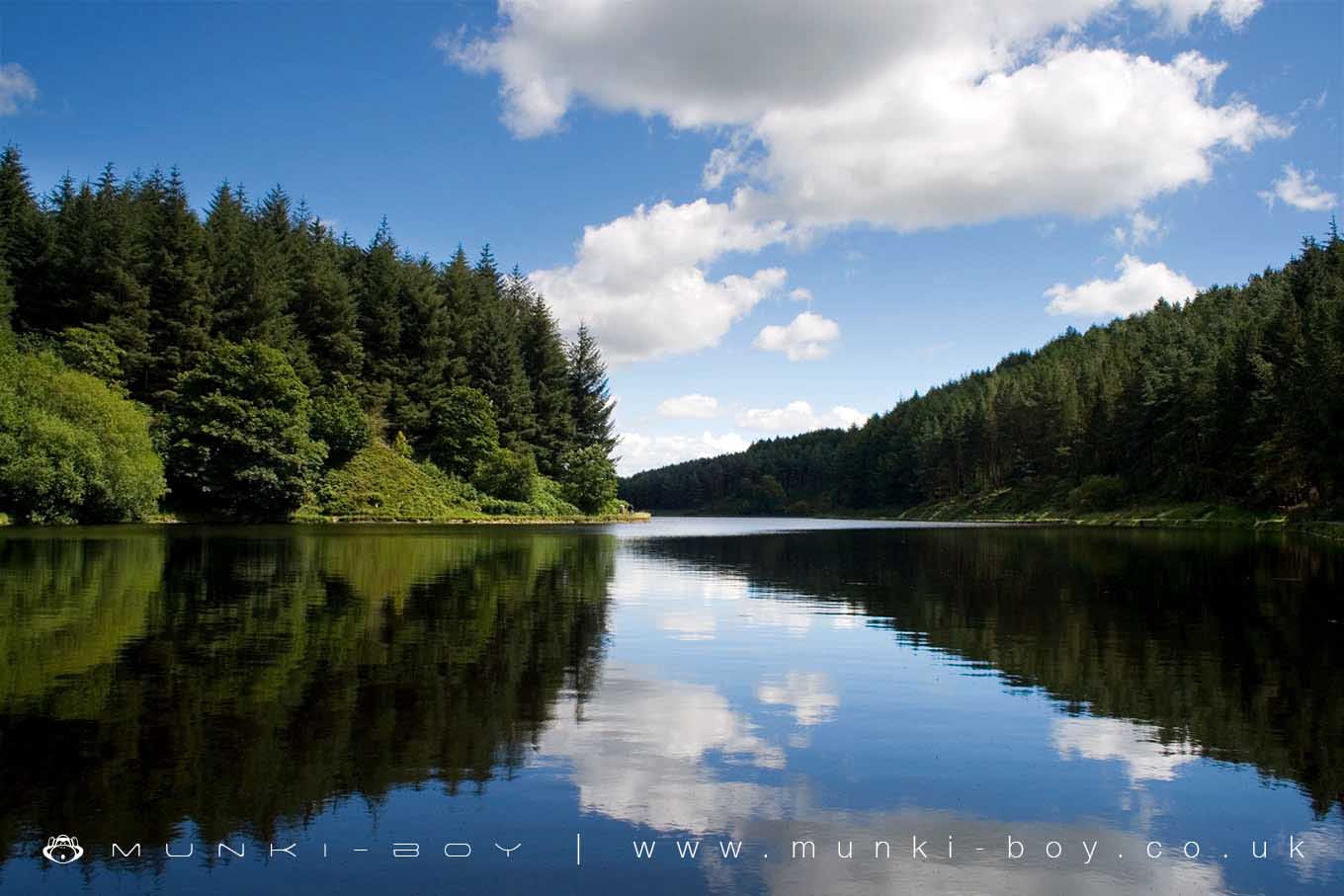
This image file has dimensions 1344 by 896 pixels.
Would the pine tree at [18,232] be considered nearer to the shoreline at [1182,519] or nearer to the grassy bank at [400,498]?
the grassy bank at [400,498]

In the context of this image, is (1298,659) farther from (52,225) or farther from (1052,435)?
(1052,435)

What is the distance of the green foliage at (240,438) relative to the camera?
69188mm

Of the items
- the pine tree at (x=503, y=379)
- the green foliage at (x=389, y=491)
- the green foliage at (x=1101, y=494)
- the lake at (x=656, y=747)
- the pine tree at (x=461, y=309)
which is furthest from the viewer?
the green foliage at (x=1101, y=494)

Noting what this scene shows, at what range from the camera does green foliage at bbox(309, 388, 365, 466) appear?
259 feet

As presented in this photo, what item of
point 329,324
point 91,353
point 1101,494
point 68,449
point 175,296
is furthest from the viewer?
point 1101,494

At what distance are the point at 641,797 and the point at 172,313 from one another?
275ft

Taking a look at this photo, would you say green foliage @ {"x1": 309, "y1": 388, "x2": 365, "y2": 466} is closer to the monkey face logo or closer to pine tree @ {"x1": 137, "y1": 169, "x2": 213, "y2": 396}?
pine tree @ {"x1": 137, "y1": 169, "x2": 213, "y2": 396}

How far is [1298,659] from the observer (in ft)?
50.6

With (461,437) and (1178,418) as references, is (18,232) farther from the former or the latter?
(1178,418)

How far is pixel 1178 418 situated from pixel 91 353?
108 metres

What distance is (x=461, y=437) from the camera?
303 feet

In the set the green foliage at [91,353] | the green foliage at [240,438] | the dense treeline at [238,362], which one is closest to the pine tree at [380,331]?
the dense treeline at [238,362]

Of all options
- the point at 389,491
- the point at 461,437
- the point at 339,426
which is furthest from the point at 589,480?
the point at 339,426

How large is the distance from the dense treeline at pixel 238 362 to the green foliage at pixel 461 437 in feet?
0.75
